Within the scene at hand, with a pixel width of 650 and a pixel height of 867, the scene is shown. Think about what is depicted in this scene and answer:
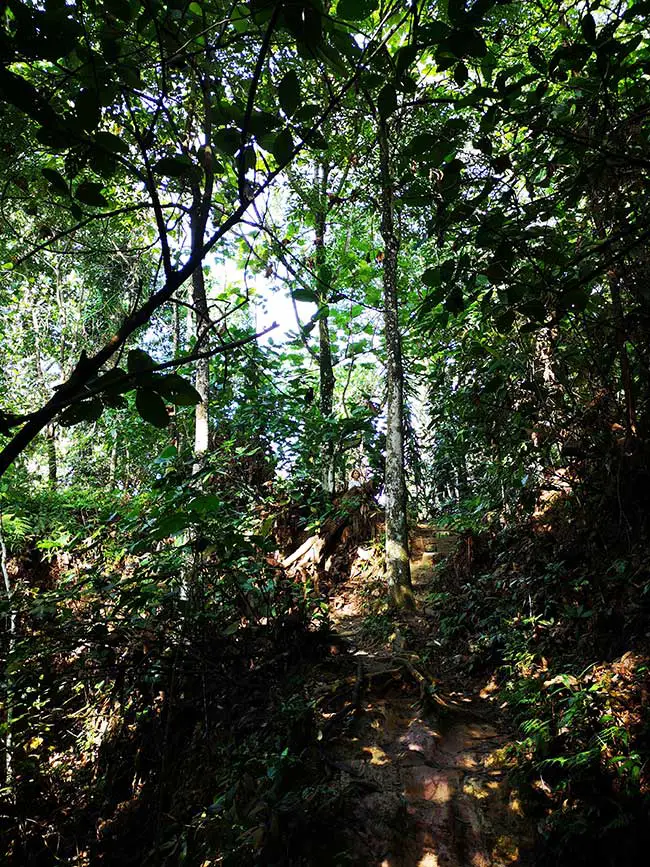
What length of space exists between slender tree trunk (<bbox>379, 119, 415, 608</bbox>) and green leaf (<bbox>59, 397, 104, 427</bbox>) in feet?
19.8

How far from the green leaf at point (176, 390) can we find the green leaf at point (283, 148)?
21.8 inches

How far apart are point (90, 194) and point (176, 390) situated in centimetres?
60

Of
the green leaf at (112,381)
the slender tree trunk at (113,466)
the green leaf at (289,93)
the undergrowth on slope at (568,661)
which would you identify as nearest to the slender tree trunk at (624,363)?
the undergrowth on slope at (568,661)

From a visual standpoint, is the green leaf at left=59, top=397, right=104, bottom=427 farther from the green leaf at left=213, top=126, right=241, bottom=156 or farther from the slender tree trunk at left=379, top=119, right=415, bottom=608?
the slender tree trunk at left=379, top=119, right=415, bottom=608

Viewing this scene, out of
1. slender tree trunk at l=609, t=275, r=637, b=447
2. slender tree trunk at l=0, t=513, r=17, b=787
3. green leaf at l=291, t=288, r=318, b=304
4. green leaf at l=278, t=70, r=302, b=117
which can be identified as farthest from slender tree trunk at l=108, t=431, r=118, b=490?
green leaf at l=278, t=70, r=302, b=117

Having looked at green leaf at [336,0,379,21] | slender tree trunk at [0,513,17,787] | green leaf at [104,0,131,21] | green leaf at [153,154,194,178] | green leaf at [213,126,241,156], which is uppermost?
green leaf at [104,0,131,21]

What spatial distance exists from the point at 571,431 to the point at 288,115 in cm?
437

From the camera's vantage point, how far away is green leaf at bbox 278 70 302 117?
109 centimetres

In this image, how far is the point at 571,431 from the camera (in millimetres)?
4664

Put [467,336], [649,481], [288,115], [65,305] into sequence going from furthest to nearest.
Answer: [65,305], [467,336], [649,481], [288,115]

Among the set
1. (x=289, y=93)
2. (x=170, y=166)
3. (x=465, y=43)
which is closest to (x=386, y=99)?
(x=465, y=43)

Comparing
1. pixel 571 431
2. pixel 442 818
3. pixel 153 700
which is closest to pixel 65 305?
pixel 153 700

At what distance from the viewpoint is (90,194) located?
123cm

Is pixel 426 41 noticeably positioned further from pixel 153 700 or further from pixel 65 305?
pixel 65 305
